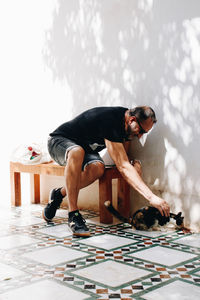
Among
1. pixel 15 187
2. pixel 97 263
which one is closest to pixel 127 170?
pixel 97 263

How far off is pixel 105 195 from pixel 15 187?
1280 mm

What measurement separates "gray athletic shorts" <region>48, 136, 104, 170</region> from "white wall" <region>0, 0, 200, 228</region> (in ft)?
1.49

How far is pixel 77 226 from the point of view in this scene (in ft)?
10.1

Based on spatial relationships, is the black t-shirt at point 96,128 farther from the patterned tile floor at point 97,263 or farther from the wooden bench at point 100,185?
the patterned tile floor at point 97,263

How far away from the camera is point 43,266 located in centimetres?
240

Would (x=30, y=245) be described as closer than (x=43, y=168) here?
Yes

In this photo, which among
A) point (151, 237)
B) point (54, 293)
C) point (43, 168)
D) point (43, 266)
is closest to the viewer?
point (54, 293)

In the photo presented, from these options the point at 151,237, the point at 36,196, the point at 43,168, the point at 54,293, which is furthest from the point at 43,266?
the point at 36,196

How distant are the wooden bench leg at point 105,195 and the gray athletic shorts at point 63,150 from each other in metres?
0.16

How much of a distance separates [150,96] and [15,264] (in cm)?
174

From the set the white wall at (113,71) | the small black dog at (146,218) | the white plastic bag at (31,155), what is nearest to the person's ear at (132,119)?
the white wall at (113,71)

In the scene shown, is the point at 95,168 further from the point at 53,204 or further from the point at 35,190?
the point at 35,190

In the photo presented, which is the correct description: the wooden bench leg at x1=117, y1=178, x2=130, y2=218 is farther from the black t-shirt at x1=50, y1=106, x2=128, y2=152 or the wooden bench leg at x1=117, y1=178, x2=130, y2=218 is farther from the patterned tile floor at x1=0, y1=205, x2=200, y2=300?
the black t-shirt at x1=50, y1=106, x2=128, y2=152

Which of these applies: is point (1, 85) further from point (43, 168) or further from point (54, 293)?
point (54, 293)
